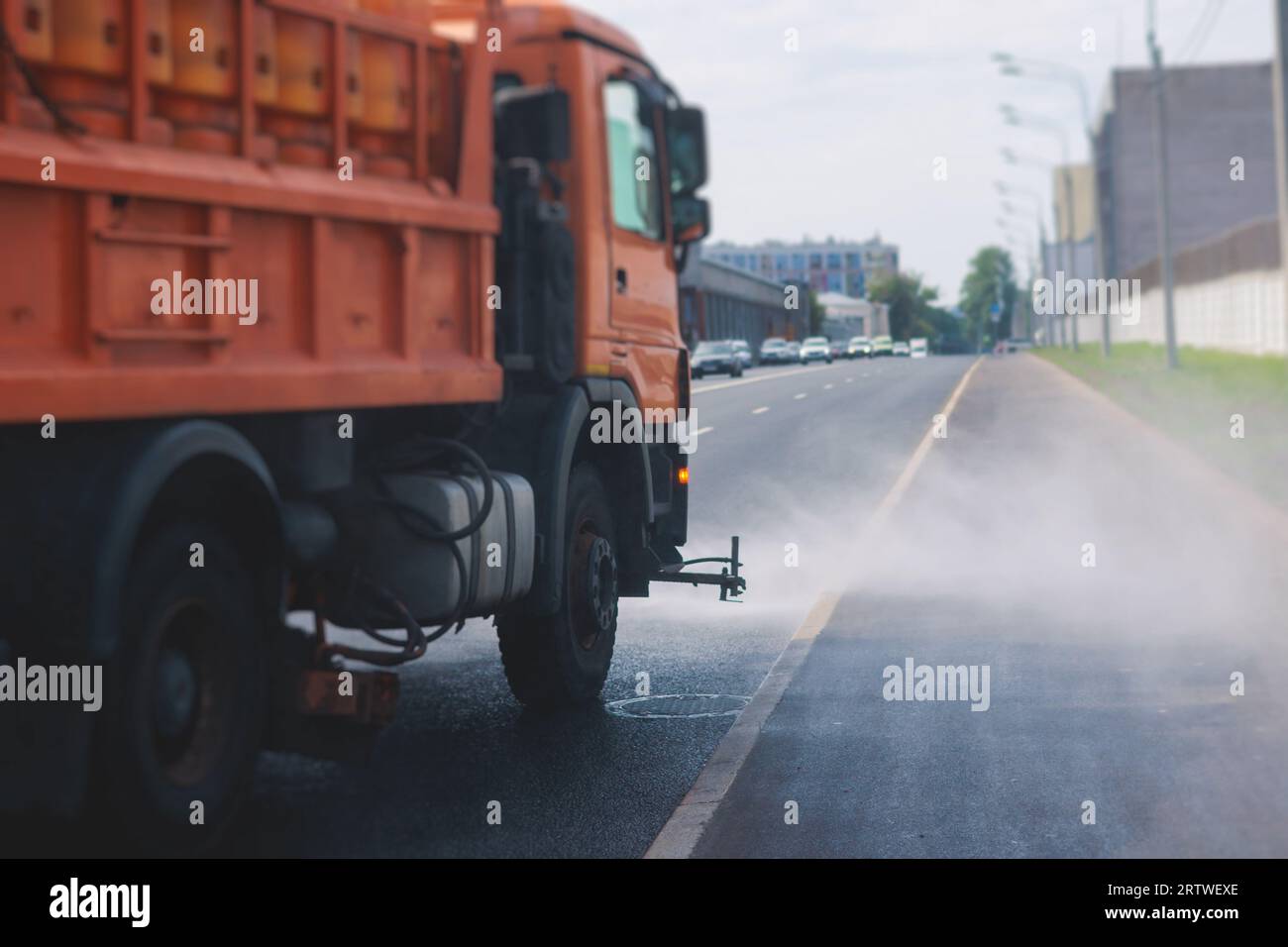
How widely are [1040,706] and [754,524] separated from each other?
8.56 meters

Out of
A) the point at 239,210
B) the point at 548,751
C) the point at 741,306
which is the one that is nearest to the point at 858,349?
the point at 741,306

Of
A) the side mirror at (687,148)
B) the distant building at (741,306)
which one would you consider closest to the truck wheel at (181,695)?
the side mirror at (687,148)

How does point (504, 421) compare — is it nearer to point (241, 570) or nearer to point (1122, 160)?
point (241, 570)

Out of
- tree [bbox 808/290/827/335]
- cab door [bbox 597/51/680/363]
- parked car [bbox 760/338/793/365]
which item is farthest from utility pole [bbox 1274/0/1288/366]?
tree [bbox 808/290/827/335]

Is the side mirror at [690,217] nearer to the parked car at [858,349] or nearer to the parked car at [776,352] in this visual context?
the parked car at [776,352]

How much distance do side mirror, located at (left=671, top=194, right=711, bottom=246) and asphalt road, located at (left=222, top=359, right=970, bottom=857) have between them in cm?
225

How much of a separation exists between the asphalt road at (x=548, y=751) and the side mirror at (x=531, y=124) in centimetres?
245

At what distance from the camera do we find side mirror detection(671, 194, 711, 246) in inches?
379

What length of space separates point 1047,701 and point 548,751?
2.34 m

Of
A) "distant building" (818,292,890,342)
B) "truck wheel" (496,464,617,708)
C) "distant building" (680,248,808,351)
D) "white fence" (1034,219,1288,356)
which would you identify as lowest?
"truck wheel" (496,464,617,708)

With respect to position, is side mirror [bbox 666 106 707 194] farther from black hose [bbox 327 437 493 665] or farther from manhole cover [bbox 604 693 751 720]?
black hose [bbox 327 437 493 665]

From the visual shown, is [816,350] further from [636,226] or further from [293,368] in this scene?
[293,368]

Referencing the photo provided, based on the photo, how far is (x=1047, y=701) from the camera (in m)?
8.34
